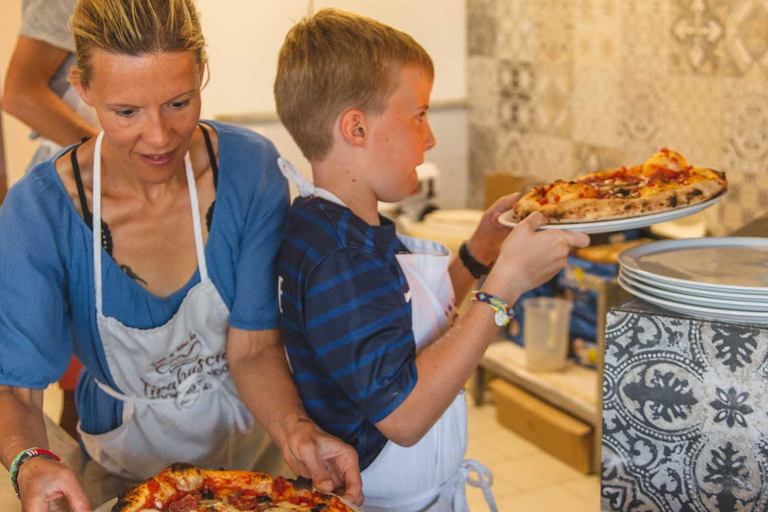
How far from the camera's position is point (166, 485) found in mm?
1244

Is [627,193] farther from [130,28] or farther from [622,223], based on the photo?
[130,28]

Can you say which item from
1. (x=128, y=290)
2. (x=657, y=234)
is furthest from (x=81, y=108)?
(x=657, y=234)

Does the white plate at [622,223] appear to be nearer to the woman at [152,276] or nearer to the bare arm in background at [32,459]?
the woman at [152,276]

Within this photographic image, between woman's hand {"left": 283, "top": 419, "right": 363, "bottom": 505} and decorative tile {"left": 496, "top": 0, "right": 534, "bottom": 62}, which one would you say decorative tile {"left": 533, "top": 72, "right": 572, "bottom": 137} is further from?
woman's hand {"left": 283, "top": 419, "right": 363, "bottom": 505}

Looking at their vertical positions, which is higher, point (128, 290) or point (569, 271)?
point (128, 290)

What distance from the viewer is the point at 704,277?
131 centimetres

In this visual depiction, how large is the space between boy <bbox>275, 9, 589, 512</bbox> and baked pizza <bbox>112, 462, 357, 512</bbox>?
185 mm

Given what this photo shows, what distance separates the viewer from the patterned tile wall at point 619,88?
309cm

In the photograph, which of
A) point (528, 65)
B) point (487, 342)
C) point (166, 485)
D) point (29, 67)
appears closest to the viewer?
point (166, 485)

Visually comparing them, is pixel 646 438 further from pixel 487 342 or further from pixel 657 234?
pixel 657 234

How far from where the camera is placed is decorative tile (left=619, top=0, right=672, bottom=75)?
3.42 m

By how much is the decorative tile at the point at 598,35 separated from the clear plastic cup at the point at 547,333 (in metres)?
1.02

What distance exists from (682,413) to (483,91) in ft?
11.8

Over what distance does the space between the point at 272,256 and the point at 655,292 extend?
0.69m
